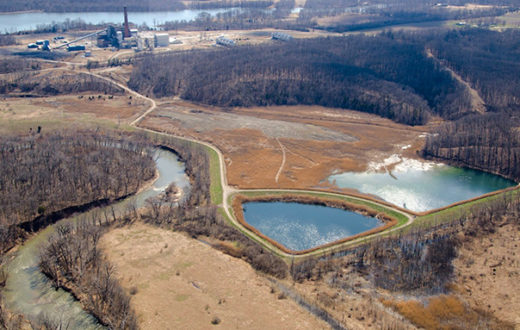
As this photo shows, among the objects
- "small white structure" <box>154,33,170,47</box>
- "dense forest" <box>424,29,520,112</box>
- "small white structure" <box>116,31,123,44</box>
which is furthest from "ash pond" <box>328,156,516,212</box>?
"small white structure" <box>116,31,123,44</box>

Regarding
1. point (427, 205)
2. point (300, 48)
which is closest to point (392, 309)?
point (427, 205)

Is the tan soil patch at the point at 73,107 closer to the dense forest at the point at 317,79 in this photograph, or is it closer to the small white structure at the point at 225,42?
the dense forest at the point at 317,79

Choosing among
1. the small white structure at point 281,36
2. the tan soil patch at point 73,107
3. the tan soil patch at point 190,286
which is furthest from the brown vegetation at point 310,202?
the small white structure at point 281,36

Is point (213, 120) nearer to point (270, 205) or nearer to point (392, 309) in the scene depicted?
point (270, 205)

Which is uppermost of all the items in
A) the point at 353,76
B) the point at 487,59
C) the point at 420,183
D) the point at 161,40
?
the point at 161,40

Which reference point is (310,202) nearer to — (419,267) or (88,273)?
(419,267)

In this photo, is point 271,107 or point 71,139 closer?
point 71,139

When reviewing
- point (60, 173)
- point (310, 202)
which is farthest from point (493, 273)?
point (60, 173)

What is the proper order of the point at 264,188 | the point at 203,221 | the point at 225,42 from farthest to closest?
the point at 225,42 → the point at 264,188 → the point at 203,221
